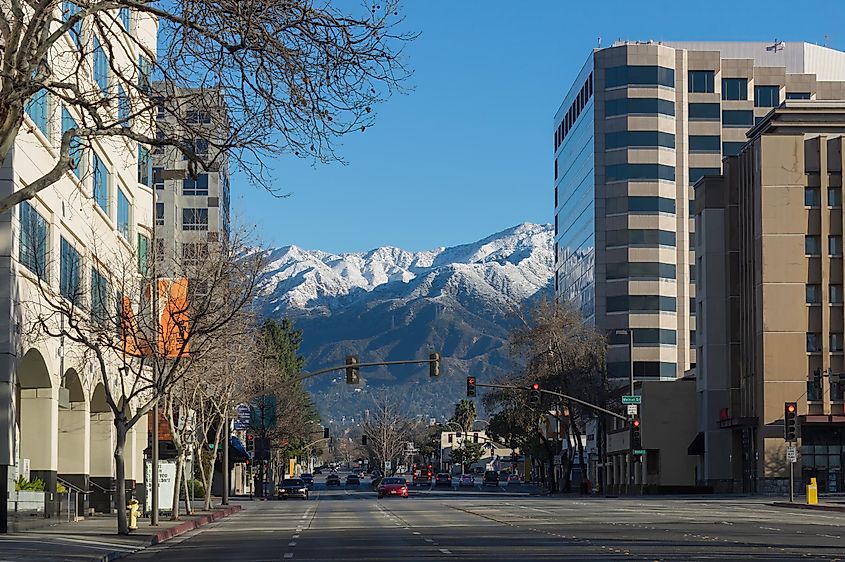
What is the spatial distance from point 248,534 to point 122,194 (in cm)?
2304

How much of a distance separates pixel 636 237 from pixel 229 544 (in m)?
97.4

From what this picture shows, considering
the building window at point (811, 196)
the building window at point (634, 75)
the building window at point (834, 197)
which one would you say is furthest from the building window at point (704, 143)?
the building window at point (834, 197)

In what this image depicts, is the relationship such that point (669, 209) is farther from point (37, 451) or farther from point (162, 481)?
point (37, 451)

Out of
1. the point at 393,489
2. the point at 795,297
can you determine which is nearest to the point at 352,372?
the point at 795,297

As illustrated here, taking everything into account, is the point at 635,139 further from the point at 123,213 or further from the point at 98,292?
the point at 98,292

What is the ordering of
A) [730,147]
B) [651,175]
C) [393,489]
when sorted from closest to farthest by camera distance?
[393,489], [651,175], [730,147]

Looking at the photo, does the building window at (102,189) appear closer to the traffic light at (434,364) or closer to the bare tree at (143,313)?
the bare tree at (143,313)

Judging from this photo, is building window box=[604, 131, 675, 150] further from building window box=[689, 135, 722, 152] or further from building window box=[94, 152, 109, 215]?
building window box=[94, 152, 109, 215]

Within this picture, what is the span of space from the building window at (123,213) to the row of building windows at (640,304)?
74193 mm

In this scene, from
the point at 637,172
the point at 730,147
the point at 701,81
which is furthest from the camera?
the point at 730,147

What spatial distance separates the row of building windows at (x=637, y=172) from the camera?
420 ft

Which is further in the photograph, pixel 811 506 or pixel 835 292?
pixel 835 292

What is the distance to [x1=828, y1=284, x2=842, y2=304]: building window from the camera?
267 feet

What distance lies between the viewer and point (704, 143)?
131875mm
